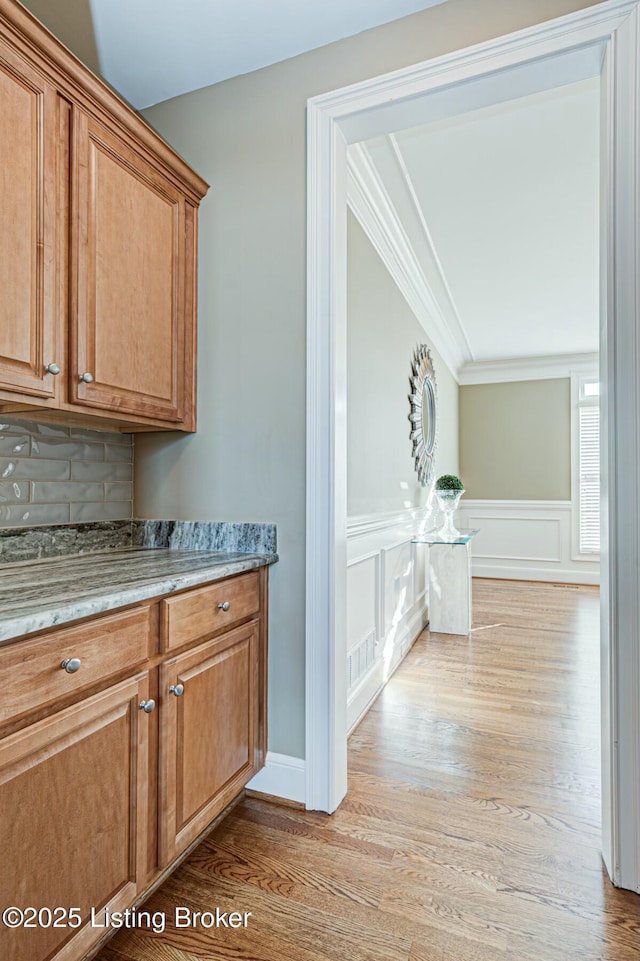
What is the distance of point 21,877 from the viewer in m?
0.92

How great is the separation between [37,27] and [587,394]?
20.0 feet

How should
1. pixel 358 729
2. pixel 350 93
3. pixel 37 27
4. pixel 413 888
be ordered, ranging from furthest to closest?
1. pixel 358 729
2. pixel 350 93
3. pixel 413 888
4. pixel 37 27

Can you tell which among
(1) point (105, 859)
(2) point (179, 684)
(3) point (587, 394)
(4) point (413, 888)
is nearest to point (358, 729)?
(4) point (413, 888)

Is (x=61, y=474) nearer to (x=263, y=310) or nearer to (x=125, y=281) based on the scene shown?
(x=125, y=281)

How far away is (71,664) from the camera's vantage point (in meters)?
1.02

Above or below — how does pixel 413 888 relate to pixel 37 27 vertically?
below

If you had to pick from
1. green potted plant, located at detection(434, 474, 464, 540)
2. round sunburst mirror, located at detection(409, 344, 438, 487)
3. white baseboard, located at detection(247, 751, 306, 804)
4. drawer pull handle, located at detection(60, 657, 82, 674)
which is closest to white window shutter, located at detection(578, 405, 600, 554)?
round sunburst mirror, located at detection(409, 344, 438, 487)

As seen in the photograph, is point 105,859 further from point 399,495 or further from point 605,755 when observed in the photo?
point 399,495

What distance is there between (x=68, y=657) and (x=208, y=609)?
1.61 feet

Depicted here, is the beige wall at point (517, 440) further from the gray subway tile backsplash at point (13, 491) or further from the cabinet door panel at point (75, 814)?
the cabinet door panel at point (75, 814)

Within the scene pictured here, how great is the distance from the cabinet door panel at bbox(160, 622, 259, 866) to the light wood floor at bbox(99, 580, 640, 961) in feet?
0.60

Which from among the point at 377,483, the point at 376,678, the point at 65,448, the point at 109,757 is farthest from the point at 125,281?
the point at 376,678

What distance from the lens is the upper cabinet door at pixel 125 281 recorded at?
1446mm

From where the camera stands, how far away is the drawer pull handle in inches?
39.7
